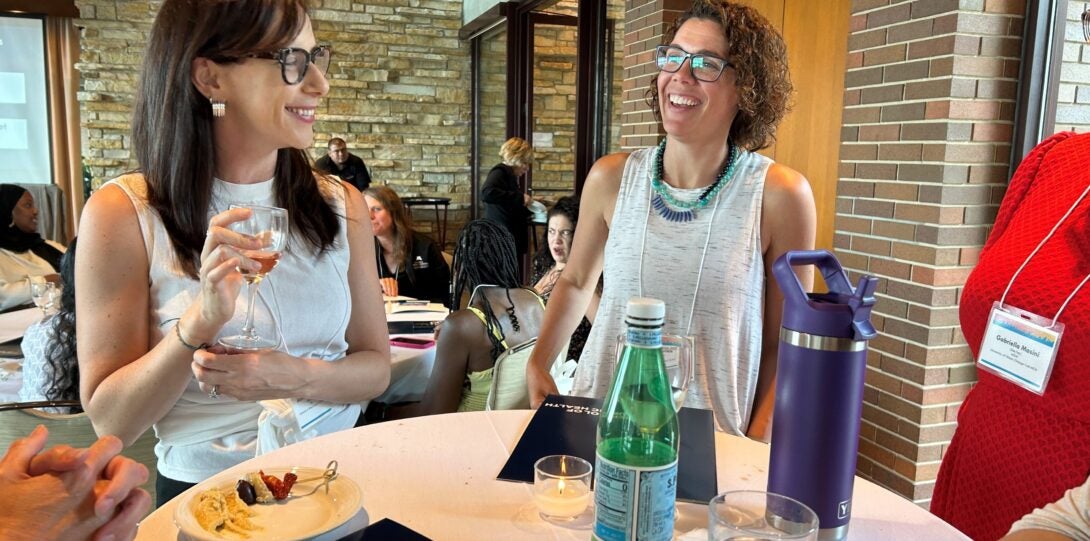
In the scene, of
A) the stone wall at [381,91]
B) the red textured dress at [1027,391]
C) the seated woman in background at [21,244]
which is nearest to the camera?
the red textured dress at [1027,391]

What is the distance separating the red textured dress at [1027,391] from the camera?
3.59 feet

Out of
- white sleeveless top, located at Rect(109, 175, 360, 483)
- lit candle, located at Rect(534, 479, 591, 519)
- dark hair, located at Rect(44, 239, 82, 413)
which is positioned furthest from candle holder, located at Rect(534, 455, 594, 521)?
dark hair, located at Rect(44, 239, 82, 413)

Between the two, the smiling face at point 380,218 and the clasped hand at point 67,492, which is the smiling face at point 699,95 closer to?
the clasped hand at point 67,492

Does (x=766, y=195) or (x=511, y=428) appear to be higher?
(x=766, y=195)

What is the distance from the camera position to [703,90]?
164cm

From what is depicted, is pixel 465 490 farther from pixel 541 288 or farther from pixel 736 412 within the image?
pixel 541 288

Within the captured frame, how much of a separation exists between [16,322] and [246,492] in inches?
107

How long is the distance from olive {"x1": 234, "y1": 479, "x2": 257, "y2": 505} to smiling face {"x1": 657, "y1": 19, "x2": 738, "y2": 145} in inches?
44.6

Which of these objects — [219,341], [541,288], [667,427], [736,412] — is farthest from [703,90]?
[541,288]

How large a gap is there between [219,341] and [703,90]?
110 centimetres

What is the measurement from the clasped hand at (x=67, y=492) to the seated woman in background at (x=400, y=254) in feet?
10.9

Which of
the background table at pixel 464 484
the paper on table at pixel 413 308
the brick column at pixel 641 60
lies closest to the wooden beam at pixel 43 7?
the brick column at pixel 641 60

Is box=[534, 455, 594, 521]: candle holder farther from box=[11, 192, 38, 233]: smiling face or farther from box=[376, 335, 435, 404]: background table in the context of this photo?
box=[11, 192, 38, 233]: smiling face

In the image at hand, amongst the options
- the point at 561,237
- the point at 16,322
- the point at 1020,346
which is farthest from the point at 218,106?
the point at 561,237
